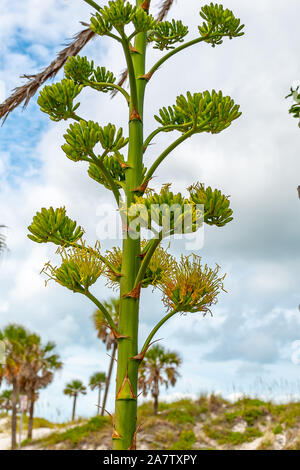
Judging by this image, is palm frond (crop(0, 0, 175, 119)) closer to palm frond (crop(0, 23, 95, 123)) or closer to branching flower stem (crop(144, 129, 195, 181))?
palm frond (crop(0, 23, 95, 123))

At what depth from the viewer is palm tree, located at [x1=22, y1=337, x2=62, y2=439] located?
24688mm

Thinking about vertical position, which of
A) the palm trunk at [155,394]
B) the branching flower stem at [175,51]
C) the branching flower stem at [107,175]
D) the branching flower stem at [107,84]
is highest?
the branching flower stem at [175,51]

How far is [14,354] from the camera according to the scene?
79.5ft

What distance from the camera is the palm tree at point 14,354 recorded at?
23688 mm

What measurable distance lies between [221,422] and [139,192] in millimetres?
20247

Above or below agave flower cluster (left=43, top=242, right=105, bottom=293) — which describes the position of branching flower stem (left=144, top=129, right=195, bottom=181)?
above

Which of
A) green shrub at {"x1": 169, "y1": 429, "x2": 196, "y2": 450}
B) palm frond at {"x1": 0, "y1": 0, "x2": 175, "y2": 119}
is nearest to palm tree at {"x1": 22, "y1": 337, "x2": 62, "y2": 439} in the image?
green shrub at {"x1": 169, "y1": 429, "x2": 196, "y2": 450}

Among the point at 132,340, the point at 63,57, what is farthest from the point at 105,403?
the point at 132,340

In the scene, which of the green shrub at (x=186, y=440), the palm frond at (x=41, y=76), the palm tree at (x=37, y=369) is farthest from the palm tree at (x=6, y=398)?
the palm frond at (x=41, y=76)

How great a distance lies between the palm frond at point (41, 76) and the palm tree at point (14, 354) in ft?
62.4

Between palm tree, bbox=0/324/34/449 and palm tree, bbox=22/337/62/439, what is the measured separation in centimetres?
45

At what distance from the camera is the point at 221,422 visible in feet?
71.4

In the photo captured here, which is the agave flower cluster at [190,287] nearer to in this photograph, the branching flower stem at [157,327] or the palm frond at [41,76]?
the branching flower stem at [157,327]

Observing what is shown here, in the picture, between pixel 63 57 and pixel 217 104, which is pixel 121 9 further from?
pixel 63 57
